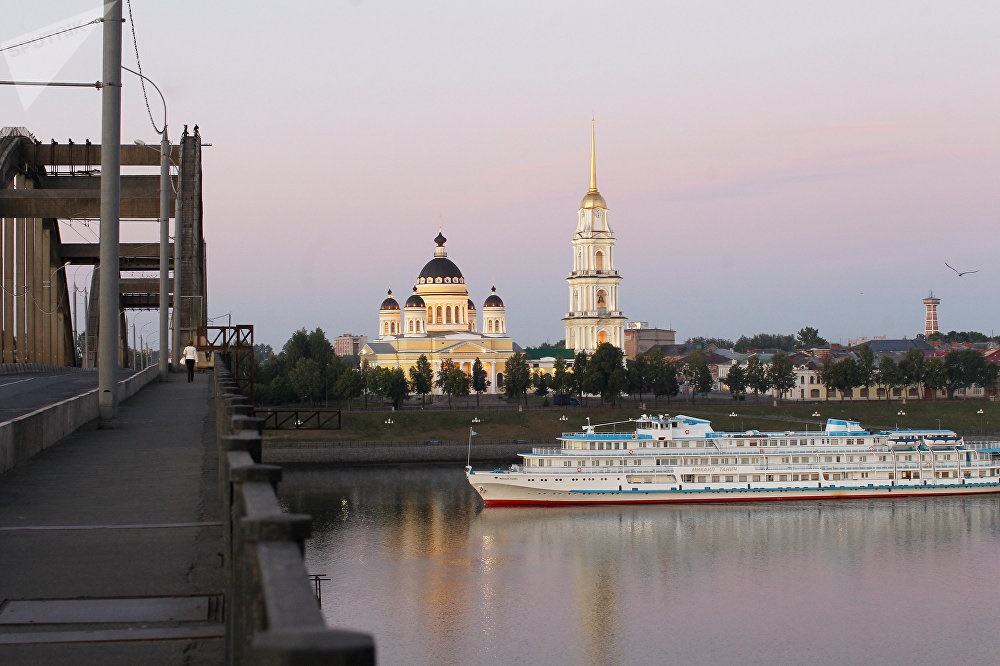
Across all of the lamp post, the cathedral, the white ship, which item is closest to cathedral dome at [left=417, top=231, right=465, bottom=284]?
the cathedral

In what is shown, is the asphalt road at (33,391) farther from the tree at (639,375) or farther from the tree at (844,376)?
the tree at (844,376)

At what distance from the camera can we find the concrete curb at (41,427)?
1454 centimetres

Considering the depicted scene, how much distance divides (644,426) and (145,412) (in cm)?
7551

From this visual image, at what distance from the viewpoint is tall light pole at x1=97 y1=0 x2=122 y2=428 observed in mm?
19203

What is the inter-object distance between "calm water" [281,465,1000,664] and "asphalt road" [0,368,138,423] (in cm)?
1030

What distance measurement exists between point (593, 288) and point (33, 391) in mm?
124148

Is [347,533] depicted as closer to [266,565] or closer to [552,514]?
[552,514]

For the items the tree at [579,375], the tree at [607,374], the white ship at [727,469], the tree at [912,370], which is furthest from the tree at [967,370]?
the white ship at [727,469]

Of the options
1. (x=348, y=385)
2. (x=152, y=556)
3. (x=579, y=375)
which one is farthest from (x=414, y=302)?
(x=152, y=556)

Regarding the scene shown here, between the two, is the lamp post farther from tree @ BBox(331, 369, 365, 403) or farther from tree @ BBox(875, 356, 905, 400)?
tree @ BBox(875, 356, 905, 400)

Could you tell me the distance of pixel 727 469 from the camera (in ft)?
229

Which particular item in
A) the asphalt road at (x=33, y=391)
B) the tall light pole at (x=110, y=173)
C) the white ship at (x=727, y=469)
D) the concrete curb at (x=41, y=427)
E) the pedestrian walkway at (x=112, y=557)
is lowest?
the white ship at (x=727, y=469)

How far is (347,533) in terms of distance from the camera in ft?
167

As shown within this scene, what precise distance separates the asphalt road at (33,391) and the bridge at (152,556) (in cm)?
416
